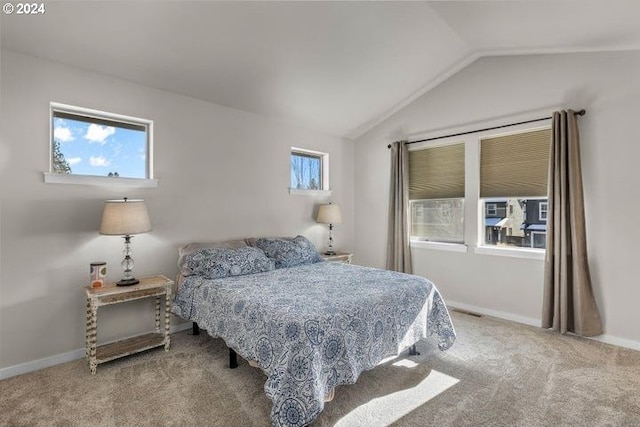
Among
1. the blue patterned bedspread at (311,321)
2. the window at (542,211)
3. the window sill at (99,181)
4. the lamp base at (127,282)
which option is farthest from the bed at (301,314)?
the window at (542,211)

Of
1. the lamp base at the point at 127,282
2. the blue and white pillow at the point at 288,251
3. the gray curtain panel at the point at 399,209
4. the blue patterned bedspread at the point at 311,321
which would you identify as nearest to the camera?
the blue patterned bedspread at the point at 311,321

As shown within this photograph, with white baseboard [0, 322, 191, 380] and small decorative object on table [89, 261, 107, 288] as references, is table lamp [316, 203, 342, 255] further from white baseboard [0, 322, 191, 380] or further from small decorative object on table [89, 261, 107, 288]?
white baseboard [0, 322, 191, 380]

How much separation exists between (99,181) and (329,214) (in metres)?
2.65

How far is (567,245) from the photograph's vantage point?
309 cm

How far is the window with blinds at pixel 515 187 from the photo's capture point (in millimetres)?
3449

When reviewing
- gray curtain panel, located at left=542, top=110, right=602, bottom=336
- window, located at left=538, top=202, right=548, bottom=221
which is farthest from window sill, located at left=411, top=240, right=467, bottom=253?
gray curtain panel, located at left=542, top=110, right=602, bottom=336

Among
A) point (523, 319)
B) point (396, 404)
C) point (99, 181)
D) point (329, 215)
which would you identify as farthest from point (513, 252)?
point (99, 181)

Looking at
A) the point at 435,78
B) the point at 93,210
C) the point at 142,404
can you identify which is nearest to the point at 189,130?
the point at 93,210

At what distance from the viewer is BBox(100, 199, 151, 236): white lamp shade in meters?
2.54

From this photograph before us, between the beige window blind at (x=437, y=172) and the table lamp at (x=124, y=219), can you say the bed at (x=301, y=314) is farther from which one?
the beige window blind at (x=437, y=172)

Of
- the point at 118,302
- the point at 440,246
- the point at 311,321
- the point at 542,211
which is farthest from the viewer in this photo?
the point at 440,246

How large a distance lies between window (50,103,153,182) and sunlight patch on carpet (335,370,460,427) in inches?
109

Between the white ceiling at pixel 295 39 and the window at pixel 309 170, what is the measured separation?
0.82 m

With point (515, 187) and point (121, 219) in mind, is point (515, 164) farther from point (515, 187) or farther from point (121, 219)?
point (121, 219)
